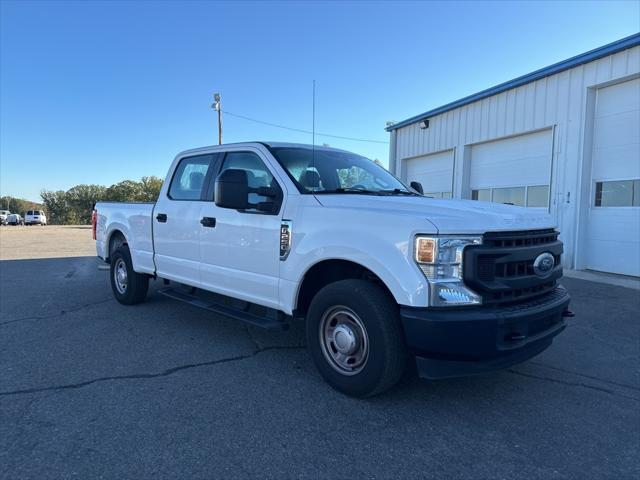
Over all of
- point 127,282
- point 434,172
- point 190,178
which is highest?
point 434,172

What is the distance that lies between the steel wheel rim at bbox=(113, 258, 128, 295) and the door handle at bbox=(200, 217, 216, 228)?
2.24 m

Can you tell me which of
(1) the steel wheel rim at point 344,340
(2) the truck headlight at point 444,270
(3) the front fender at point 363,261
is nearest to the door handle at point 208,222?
(3) the front fender at point 363,261

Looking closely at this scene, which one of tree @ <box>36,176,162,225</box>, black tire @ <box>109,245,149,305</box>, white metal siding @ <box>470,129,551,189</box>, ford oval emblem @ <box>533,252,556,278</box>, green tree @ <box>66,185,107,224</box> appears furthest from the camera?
green tree @ <box>66,185,107,224</box>

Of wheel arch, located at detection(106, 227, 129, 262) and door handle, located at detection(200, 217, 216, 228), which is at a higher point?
door handle, located at detection(200, 217, 216, 228)

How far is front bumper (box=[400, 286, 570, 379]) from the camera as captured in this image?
2801mm

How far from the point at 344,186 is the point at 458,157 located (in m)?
10.6

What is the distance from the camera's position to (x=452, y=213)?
120 inches

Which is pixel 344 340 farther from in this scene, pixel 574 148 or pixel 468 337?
pixel 574 148

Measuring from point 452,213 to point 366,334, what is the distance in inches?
41.1

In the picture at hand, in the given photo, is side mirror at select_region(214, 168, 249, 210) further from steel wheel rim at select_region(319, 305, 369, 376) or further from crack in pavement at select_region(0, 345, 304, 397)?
crack in pavement at select_region(0, 345, 304, 397)

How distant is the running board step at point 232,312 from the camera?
12.8ft

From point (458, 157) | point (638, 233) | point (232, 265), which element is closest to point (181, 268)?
point (232, 265)

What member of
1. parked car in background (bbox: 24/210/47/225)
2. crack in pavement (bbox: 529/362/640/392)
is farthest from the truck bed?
parked car in background (bbox: 24/210/47/225)

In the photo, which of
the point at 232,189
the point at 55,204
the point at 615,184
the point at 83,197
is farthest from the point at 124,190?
the point at 232,189
